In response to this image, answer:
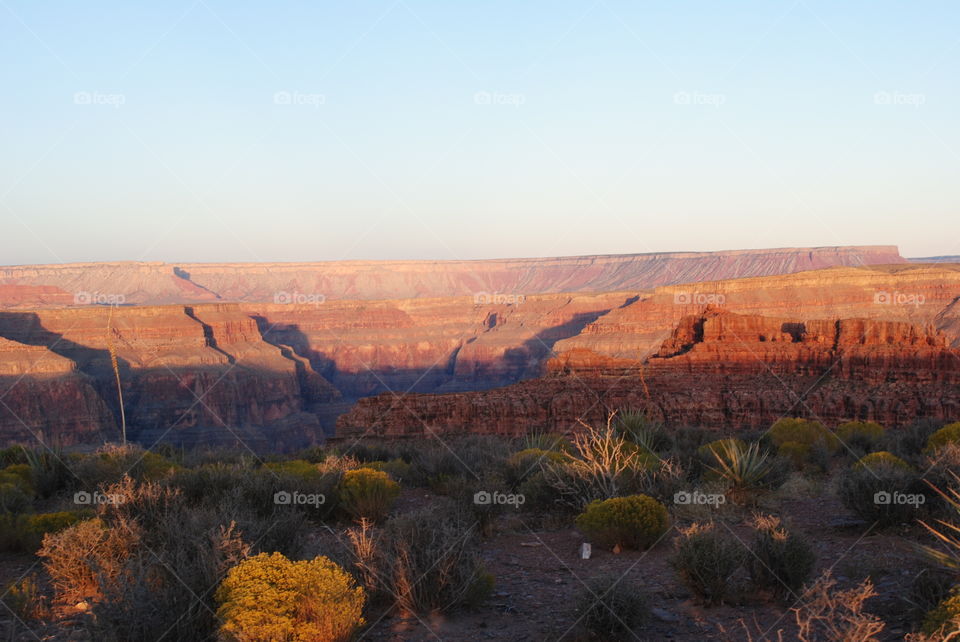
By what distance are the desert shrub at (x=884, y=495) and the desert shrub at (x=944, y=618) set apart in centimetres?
386

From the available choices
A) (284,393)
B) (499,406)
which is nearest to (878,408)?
(499,406)

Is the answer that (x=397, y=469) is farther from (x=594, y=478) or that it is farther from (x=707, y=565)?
(x=707, y=565)

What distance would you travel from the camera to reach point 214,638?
644 cm

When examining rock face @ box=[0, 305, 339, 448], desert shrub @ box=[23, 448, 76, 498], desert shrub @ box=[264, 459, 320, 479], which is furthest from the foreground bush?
rock face @ box=[0, 305, 339, 448]

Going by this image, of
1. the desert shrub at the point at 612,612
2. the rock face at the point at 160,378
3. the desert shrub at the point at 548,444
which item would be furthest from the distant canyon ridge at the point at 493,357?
the desert shrub at the point at 612,612

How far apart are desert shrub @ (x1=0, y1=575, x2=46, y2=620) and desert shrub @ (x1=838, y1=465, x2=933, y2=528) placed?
9.20m

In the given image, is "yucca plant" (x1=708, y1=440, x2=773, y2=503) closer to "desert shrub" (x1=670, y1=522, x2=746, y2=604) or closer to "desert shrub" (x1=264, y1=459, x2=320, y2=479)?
"desert shrub" (x1=670, y1=522, x2=746, y2=604)

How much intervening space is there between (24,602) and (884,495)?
9.60 m

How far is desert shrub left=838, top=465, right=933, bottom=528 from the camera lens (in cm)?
953

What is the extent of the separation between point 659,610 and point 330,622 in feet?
9.86

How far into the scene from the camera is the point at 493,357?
130m

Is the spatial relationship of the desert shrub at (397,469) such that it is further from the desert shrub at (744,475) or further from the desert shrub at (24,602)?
the desert shrub at (24,602)

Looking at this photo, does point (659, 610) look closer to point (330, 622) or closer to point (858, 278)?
point (330, 622)

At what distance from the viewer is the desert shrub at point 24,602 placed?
761cm
